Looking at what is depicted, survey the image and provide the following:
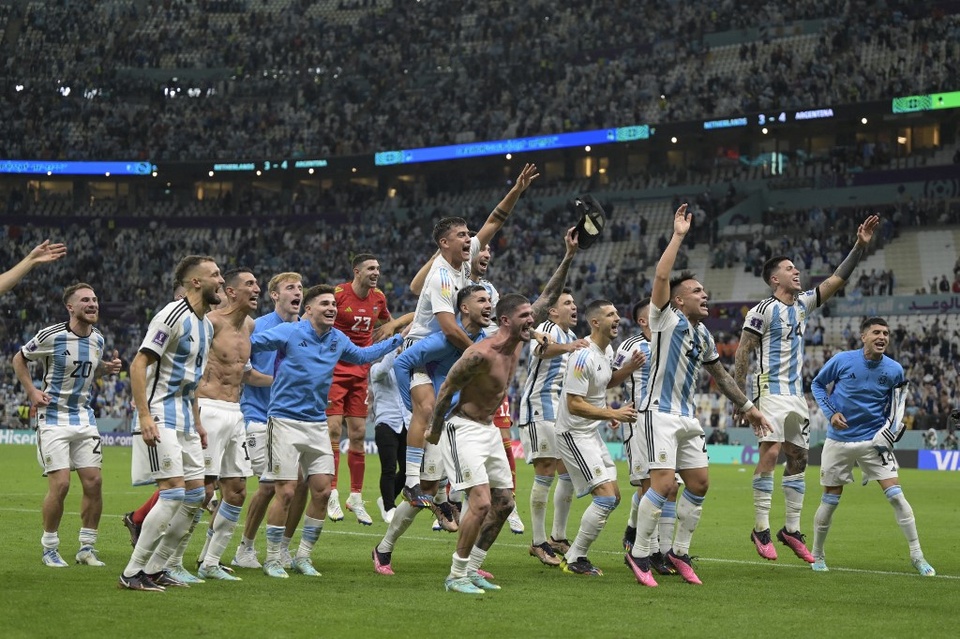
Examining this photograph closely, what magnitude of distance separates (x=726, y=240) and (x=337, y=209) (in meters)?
23.7

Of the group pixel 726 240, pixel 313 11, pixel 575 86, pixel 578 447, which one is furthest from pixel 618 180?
pixel 578 447

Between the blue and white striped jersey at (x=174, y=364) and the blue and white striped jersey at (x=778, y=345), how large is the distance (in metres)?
6.07

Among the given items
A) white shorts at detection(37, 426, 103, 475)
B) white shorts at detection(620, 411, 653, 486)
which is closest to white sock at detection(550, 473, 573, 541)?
white shorts at detection(620, 411, 653, 486)

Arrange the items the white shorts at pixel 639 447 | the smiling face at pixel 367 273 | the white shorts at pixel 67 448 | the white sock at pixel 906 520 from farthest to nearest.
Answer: the smiling face at pixel 367 273
the white sock at pixel 906 520
the white shorts at pixel 67 448
the white shorts at pixel 639 447

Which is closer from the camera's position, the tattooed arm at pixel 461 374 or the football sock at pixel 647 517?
the tattooed arm at pixel 461 374

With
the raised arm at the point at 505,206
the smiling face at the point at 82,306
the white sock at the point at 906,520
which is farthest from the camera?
the raised arm at the point at 505,206

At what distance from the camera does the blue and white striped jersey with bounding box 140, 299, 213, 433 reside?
30.8ft

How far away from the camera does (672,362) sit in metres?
11.0

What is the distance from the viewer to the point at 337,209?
219ft

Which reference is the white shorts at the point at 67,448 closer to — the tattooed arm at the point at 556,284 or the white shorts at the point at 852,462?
the tattooed arm at the point at 556,284

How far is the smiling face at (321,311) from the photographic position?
10.9 metres

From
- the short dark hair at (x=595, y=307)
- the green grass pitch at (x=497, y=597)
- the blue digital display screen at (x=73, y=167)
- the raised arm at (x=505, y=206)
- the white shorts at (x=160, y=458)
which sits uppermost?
the blue digital display screen at (x=73, y=167)

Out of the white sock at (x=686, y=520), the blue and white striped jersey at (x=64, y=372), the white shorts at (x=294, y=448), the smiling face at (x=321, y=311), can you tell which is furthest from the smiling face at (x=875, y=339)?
the blue and white striped jersey at (x=64, y=372)

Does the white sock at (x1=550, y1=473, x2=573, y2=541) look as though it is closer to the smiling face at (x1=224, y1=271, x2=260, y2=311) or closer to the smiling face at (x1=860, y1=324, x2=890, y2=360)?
the smiling face at (x1=860, y1=324, x2=890, y2=360)
